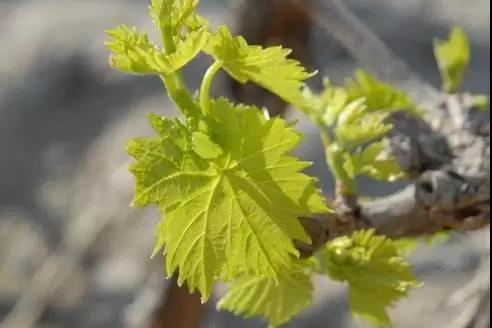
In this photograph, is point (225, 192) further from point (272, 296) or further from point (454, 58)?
point (454, 58)

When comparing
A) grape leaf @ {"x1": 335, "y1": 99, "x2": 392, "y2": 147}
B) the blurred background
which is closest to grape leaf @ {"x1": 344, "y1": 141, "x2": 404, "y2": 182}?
grape leaf @ {"x1": 335, "y1": 99, "x2": 392, "y2": 147}

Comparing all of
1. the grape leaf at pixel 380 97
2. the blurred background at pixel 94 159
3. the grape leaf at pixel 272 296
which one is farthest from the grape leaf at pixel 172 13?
the blurred background at pixel 94 159

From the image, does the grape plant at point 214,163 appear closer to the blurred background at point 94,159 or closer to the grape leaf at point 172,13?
→ the grape leaf at point 172,13

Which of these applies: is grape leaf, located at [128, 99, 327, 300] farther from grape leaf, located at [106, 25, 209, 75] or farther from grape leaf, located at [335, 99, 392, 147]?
grape leaf, located at [335, 99, 392, 147]

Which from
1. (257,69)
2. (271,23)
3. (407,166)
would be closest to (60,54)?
(271,23)

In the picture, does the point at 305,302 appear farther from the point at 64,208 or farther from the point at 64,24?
the point at 64,24

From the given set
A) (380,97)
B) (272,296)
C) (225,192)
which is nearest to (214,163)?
(225,192)
